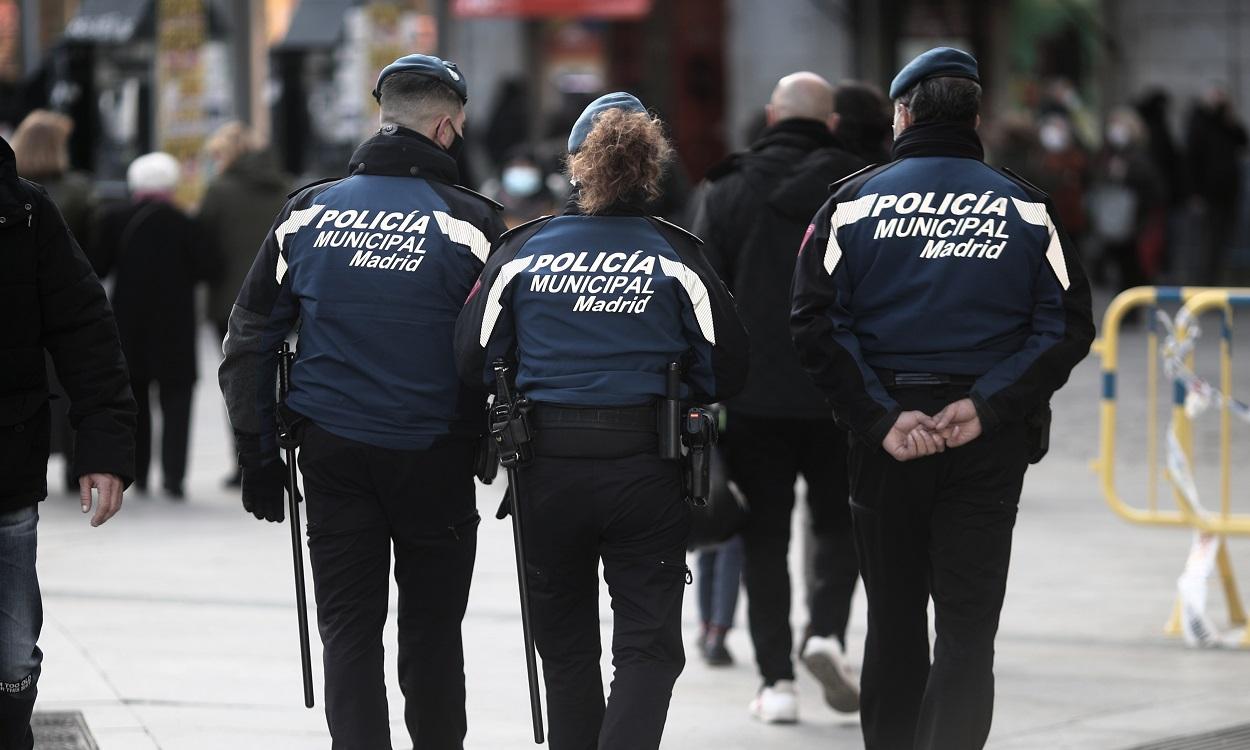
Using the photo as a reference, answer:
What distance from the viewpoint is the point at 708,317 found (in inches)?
197

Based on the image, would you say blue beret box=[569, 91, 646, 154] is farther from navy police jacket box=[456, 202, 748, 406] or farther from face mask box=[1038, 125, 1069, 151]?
face mask box=[1038, 125, 1069, 151]

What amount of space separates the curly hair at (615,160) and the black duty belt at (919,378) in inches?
30.1

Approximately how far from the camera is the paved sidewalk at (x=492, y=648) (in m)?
6.37

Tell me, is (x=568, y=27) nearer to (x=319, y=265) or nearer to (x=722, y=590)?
(x=722, y=590)

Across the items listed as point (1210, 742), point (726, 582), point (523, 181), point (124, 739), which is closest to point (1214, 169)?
point (523, 181)

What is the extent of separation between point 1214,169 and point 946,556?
14963 millimetres

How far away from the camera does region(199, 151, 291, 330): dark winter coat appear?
11227 mm

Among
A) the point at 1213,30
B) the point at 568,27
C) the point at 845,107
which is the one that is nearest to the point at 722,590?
the point at 845,107

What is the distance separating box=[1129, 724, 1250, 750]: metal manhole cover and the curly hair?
7.79ft

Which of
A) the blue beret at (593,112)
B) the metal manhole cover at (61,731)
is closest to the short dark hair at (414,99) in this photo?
the blue beret at (593,112)

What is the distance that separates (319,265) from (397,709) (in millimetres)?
2011

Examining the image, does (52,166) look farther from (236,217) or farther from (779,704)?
(779,704)

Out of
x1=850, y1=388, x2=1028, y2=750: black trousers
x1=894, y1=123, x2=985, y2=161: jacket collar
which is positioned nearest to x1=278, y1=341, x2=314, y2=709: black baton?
x1=850, y1=388, x2=1028, y2=750: black trousers

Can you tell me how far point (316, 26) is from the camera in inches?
841
